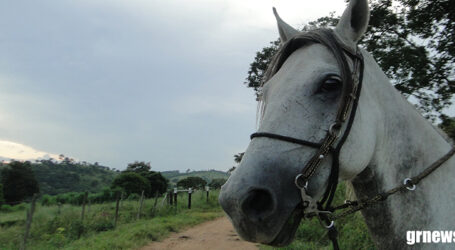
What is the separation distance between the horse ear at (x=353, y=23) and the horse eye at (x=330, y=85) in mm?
374

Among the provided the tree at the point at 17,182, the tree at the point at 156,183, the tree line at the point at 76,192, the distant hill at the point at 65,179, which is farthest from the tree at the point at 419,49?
the distant hill at the point at 65,179

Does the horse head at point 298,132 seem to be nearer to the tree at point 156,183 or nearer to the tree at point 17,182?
the tree at point 156,183

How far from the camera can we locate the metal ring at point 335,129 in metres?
1.60

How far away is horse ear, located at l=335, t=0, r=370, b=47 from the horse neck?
23cm

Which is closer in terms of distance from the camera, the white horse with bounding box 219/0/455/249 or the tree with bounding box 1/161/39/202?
the white horse with bounding box 219/0/455/249

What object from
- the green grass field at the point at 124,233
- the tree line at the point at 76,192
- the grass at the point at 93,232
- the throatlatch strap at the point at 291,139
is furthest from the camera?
the tree line at the point at 76,192

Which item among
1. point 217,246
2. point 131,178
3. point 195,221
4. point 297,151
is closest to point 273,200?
point 297,151

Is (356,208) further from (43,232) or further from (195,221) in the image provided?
(43,232)

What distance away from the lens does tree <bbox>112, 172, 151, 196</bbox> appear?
29.5m

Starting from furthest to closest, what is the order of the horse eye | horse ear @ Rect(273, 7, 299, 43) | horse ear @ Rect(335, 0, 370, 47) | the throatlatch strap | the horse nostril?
horse ear @ Rect(273, 7, 299, 43)
horse ear @ Rect(335, 0, 370, 47)
the horse eye
the throatlatch strap
the horse nostril

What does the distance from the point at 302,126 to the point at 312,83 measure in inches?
11.3

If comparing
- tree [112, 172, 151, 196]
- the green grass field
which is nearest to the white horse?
the green grass field

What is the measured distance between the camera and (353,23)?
1964 millimetres

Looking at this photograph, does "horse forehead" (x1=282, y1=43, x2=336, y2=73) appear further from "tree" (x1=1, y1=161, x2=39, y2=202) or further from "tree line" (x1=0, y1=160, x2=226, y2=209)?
"tree" (x1=1, y1=161, x2=39, y2=202)
